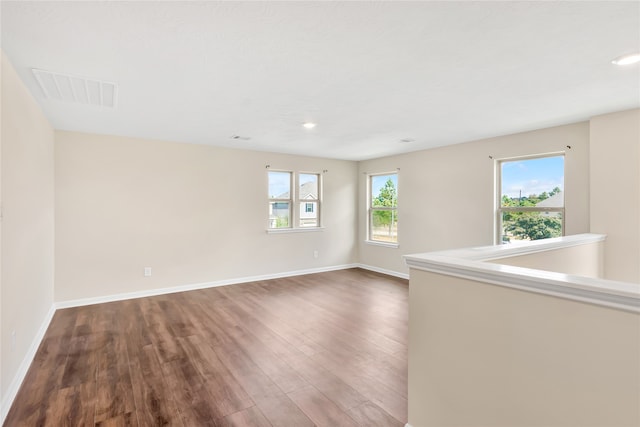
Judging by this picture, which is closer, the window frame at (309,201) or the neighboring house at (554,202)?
the neighboring house at (554,202)

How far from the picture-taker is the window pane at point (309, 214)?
253 inches

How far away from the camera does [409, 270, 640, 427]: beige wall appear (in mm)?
1163

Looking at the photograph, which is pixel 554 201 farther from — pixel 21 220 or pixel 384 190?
pixel 21 220

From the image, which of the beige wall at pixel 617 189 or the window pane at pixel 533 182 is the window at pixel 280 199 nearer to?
the window pane at pixel 533 182

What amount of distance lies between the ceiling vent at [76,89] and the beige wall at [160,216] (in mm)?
1647

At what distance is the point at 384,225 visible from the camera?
657 centimetres

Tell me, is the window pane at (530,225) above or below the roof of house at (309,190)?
below

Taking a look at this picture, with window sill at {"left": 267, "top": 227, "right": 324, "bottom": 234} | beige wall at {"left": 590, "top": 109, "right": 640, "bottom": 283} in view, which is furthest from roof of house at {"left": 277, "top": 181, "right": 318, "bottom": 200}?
beige wall at {"left": 590, "top": 109, "right": 640, "bottom": 283}

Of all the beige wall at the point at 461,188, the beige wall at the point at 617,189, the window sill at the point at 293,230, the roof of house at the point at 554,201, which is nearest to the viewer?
the beige wall at the point at 617,189

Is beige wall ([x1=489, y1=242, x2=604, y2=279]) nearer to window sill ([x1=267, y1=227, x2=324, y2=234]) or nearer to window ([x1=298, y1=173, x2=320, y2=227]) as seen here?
window sill ([x1=267, y1=227, x2=324, y2=234])

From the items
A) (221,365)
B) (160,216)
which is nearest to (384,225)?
(160,216)

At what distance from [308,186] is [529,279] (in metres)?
5.32

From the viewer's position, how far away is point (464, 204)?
500 centimetres

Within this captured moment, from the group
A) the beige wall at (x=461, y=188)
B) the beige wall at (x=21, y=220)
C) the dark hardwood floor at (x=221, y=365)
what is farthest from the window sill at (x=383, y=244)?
the beige wall at (x=21, y=220)
